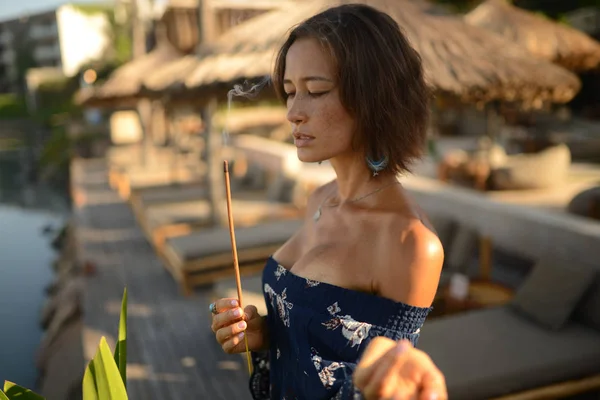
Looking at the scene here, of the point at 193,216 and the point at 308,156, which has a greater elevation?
the point at 308,156

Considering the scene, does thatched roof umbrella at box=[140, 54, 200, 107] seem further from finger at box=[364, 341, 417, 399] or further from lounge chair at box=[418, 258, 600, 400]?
finger at box=[364, 341, 417, 399]

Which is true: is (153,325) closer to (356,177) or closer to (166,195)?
(166,195)

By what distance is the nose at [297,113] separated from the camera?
47.9 inches

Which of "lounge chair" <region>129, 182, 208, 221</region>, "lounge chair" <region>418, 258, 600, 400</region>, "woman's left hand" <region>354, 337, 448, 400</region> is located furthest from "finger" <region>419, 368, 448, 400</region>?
"lounge chair" <region>129, 182, 208, 221</region>

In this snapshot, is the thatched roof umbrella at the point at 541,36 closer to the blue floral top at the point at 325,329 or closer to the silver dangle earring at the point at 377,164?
the silver dangle earring at the point at 377,164

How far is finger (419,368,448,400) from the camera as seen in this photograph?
2.40ft

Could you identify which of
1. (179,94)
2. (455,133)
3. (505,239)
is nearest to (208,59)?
(179,94)

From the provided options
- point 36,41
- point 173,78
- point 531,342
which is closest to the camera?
point 531,342

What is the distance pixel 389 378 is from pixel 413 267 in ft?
1.24

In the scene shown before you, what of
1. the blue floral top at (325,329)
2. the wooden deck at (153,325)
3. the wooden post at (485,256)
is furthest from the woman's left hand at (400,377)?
the wooden post at (485,256)

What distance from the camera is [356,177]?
1.36 metres

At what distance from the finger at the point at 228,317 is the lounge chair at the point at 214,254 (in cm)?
442

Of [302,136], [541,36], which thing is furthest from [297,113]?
[541,36]

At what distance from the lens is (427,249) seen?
1088 millimetres
